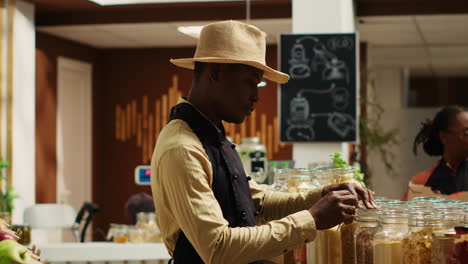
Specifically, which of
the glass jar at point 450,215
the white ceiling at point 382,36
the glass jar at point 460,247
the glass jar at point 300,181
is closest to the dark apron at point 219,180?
the glass jar at point 300,181

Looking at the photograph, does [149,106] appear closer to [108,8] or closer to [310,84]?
[108,8]

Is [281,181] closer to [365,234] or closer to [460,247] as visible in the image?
[365,234]

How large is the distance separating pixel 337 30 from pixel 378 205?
11.0ft

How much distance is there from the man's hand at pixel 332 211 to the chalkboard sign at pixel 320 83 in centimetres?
329

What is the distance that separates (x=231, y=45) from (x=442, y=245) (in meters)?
0.70

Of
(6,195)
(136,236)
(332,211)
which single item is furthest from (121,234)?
(332,211)

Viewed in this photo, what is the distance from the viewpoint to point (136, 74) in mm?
9562

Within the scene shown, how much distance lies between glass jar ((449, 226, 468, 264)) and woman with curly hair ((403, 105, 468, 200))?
185cm

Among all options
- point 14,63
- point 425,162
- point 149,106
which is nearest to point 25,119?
point 14,63

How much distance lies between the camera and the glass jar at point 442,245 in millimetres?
1592

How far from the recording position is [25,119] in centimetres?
741

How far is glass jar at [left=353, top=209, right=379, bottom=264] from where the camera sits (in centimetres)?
182

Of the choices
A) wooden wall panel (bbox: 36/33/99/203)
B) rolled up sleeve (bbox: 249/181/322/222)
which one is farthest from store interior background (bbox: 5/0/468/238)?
rolled up sleeve (bbox: 249/181/322/222)

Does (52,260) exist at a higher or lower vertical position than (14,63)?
lower
